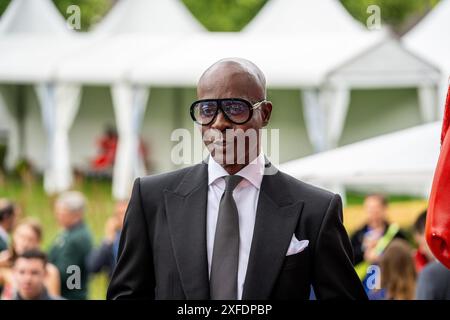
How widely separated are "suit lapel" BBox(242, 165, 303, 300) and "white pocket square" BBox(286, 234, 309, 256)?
0.01 meters

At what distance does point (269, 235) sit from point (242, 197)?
14 cm

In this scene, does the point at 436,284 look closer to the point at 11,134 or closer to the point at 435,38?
the point at 435,38

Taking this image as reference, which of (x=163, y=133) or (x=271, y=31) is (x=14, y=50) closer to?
(x=163, y=133)

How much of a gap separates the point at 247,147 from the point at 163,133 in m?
19.2

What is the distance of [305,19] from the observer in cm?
1925

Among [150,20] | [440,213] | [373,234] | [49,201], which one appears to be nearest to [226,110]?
[440,213]

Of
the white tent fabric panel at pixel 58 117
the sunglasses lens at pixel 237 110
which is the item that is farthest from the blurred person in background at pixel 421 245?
the white tent fabric panel at pixel 58 117

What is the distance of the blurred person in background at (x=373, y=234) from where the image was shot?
8.11 meters

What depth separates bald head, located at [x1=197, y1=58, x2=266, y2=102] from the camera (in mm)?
3113

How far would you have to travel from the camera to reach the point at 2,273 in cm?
793

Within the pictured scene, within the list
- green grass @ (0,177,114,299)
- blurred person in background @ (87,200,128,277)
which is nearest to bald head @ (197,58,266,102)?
blurred person in background @ (87,200,128,277)

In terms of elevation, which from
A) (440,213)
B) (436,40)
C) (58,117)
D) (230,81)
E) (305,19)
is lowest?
(58,117)

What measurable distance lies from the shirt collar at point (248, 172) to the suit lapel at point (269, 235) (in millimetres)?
22

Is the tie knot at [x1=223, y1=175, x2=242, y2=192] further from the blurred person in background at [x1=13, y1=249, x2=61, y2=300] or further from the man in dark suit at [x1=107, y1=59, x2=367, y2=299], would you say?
the blurred person in background at [x1=13, y1=249, x2=61, y2=300]
